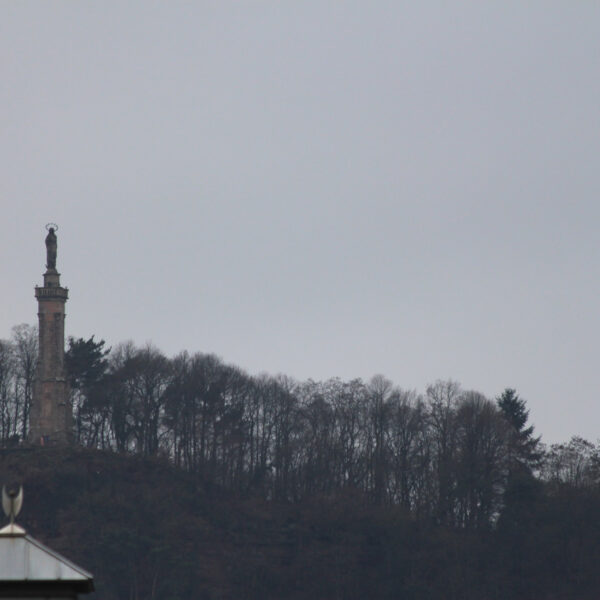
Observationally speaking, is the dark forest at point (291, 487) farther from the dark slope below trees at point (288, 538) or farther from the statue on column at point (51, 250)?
the statue on column at point (51, 250)

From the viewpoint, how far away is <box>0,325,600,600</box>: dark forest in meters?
126

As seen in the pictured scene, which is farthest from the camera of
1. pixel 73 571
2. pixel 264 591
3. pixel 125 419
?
pixel 125 419

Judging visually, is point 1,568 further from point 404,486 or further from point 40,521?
point 404,486

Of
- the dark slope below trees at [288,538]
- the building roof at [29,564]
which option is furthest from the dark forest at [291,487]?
the building roof at [29,564]

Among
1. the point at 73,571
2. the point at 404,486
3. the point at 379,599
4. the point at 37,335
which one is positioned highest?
the point at 37,335

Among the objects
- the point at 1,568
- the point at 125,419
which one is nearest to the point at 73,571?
the point at 1,568

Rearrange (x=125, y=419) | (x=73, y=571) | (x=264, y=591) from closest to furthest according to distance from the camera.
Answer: (x=73, y=571) < (x=264, y=591) < (x=125, y=419)

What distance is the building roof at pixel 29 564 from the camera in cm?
1819

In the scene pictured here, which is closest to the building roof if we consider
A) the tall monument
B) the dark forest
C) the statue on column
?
the dark forest

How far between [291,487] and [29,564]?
396 feet

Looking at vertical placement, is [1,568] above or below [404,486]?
below

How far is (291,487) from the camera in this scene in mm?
138625

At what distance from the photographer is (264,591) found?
412 feet

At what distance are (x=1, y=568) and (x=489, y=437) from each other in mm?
121513
